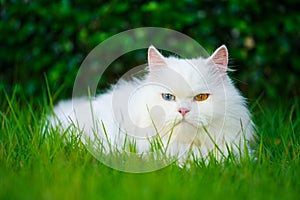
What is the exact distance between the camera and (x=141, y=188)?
212 cm

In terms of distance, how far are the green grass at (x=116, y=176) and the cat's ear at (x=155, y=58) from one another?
0.62 meters

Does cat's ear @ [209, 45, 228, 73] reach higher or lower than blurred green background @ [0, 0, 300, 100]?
lower

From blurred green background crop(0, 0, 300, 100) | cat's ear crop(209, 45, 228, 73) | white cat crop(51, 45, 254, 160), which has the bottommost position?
white cat crop(51, 45, 254, 160)

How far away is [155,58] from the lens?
293cm

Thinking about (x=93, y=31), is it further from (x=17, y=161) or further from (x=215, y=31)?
(x=17, y=161)

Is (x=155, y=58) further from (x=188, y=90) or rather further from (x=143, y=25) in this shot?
(x=143, y=25)

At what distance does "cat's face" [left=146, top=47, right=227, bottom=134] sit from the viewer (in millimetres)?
2719

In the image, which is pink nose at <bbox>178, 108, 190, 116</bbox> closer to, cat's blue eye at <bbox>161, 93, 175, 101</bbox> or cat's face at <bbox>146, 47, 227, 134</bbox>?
cat's face at <bbox>146, 47, 227, 134</bbox>

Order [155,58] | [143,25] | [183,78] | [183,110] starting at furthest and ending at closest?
[143,25]
[155,58]
[183,78]
[183,110]

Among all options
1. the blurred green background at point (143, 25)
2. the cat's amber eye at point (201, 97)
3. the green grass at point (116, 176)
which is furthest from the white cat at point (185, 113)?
the blurred green background at point (143, 25)

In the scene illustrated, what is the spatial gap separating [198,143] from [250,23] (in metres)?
2.14

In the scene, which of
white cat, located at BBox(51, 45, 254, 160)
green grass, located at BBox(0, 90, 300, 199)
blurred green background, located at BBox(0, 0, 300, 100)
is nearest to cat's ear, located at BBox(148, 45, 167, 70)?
white cat, located at BBox(51, 45, 254, 160)

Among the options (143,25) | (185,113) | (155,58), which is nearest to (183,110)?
(185,113)

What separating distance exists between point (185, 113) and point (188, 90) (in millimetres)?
136
